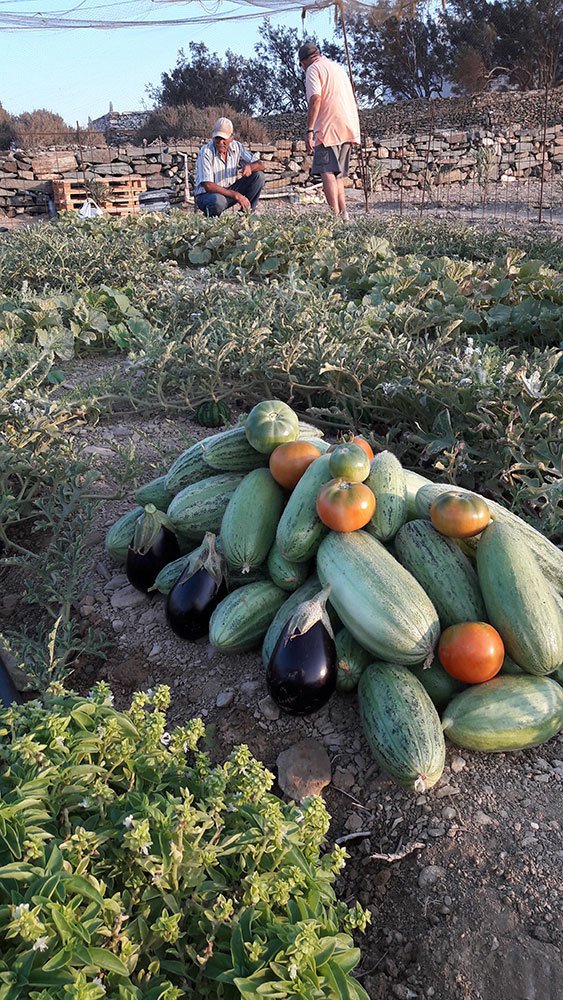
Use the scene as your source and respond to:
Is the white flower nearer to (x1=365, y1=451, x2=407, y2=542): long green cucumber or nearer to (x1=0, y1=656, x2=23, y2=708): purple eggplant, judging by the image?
(x1=365, y1=451, x2=407, y2=542): long green cucumber

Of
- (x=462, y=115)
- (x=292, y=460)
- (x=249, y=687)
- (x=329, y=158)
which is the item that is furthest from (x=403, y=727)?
(x=462, y=115)

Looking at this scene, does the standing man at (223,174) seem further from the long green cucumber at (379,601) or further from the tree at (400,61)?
the tree at (400,61)

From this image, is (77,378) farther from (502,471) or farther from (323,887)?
(323,887)

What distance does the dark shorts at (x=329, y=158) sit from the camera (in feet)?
33.3

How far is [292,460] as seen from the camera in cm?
254

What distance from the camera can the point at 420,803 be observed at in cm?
199

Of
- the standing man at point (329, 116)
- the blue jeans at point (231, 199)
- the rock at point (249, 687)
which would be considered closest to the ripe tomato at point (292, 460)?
the rock at point (249, 687)

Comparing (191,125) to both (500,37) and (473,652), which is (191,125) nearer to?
(500,37)

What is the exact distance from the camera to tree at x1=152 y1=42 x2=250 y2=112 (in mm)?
33938

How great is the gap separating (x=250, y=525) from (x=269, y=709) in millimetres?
573

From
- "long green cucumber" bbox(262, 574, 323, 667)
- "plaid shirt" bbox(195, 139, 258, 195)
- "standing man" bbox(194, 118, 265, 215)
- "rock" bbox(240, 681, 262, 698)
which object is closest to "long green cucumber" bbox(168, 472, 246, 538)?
"long green cucumber" bbox(262, 574, 323, 667)

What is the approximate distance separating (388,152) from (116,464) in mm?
18540

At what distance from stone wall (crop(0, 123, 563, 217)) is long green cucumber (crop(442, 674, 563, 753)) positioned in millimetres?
16693

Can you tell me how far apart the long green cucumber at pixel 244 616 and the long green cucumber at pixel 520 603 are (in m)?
0.66
